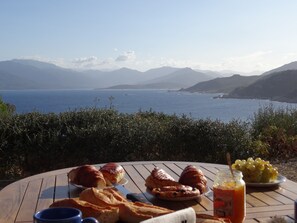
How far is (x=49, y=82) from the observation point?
199000 mm

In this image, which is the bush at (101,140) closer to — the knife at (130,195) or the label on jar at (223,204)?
the knife at (130,195)

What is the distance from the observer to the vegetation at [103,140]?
6430 millimetres

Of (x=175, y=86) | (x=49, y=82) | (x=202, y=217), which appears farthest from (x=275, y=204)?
(x=49, y=82)

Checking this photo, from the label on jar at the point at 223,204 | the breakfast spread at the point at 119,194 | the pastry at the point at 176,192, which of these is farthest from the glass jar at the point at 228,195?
the pastry at the point at 176,192

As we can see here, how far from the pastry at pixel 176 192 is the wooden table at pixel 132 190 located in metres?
0.04

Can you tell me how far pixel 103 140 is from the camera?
21.3ft

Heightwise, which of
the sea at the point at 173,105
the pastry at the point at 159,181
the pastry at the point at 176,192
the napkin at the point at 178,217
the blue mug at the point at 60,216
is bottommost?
the sea at the point at 173,105

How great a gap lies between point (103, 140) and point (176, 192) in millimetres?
4265

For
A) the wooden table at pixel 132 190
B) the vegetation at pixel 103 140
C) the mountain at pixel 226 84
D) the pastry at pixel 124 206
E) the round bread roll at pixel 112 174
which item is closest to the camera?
the pastry at pixel 124 206

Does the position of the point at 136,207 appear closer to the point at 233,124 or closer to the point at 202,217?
the point at 202,217

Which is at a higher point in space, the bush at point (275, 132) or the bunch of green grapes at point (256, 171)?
the bunch of green grapes at point (256, 171)

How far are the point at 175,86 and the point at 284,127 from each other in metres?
140

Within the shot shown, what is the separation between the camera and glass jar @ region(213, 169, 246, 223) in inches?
72.6

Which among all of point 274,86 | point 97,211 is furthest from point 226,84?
point 97,211
